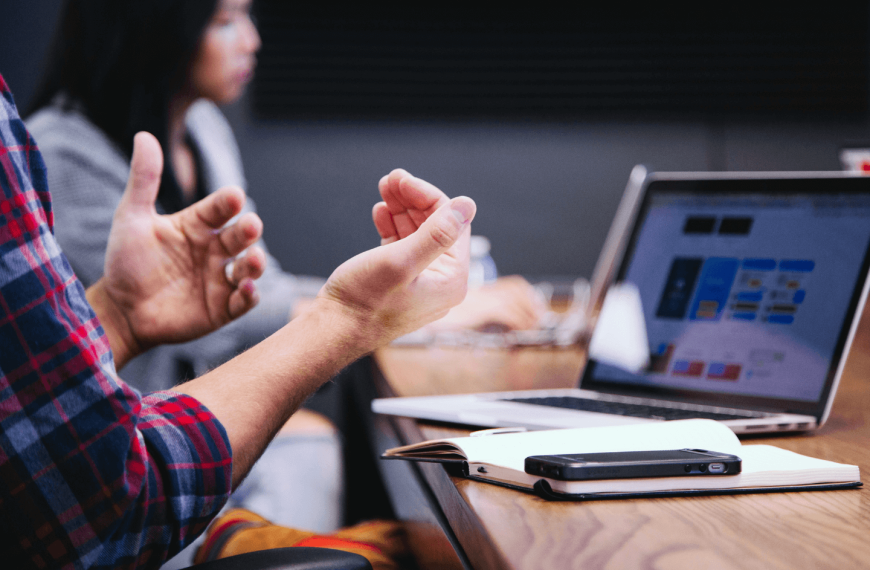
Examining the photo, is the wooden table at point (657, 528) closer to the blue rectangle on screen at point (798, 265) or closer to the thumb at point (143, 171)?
the blue rectangle on screen at point (798, 265)

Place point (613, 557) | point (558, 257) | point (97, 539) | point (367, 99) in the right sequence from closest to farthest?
point (613, 557) → point (97, 539) → point (367, 99) → point (558, 257)

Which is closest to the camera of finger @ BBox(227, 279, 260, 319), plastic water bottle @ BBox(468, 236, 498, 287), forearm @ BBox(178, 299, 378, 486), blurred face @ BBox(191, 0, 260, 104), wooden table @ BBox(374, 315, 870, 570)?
wooden table @ BBox(374, 315, 870, 570)

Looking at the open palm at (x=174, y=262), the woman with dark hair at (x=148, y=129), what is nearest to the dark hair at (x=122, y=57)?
the woman with dark hair at (x=148, y=129)

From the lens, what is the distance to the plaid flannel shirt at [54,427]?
54 cm

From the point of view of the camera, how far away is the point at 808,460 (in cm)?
60

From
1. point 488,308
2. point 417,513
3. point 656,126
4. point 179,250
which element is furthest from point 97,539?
point 656,126

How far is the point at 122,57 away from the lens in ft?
5.36

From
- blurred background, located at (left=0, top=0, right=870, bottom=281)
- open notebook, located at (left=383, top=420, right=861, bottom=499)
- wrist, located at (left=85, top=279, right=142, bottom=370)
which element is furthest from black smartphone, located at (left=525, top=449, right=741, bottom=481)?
blurred background, located at (left=0, top=0, right=870, bottom=281)

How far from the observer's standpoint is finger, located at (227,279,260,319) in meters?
0.98

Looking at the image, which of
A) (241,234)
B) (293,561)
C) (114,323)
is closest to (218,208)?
(241,234)

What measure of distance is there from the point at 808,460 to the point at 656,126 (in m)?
2.68

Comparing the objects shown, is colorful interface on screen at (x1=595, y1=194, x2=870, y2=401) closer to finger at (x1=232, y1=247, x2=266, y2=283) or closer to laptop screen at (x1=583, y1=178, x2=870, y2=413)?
laptop screen at (x1=583, y1=178, x2=870, y2=413)

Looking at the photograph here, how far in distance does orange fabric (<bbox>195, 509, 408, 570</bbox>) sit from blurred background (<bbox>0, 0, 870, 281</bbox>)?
2059 millimetres

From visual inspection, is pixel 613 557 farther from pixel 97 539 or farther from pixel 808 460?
pixel 97 539
